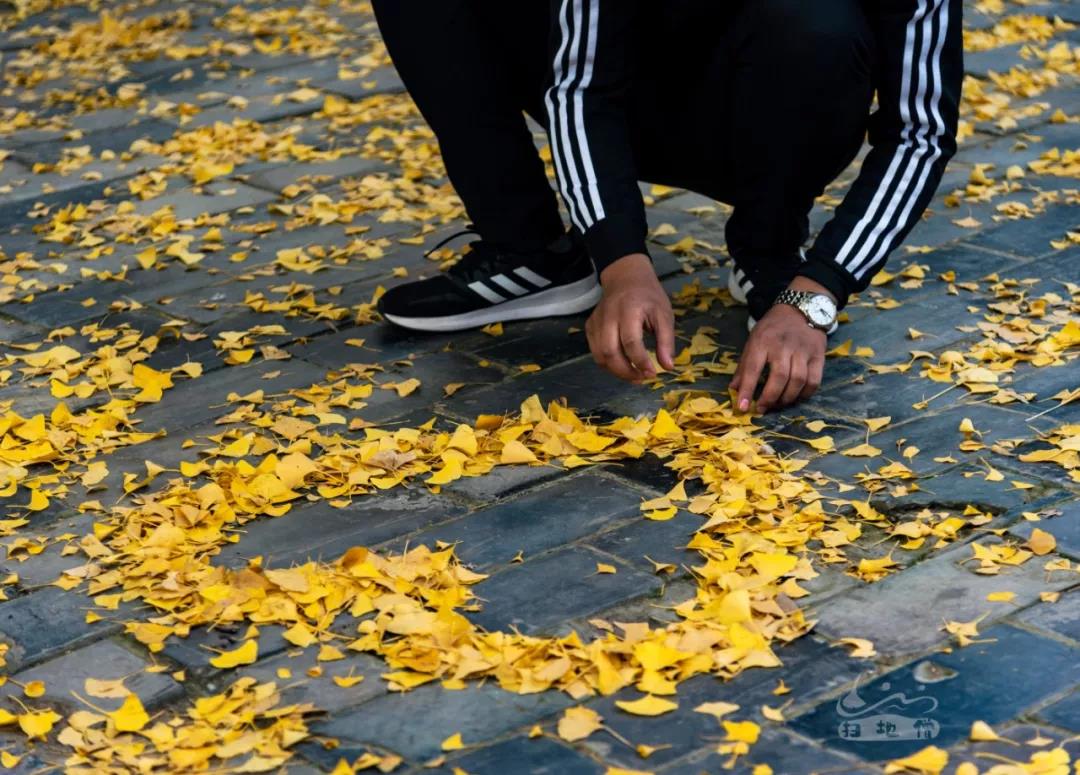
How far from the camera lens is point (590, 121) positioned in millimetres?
2760

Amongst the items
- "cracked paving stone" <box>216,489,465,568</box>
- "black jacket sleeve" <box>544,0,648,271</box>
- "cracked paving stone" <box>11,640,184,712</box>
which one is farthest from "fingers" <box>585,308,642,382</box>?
"cracked paving stone" <box>11,640,184,712</box>

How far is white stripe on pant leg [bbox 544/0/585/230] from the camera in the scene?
2752 millimetres

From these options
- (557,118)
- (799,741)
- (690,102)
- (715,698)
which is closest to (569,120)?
(557,118)

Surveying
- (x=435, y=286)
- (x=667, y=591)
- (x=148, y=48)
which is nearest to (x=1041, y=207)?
(x=435, y=286)

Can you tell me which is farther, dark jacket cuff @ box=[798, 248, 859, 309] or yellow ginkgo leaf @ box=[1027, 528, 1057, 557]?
dark jacket cuff @ box=[798, 248, 859, 309]

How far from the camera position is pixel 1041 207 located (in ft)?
12.8

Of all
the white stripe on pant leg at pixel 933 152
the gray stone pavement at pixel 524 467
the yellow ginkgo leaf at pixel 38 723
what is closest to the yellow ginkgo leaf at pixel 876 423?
the gray stone pavement at pixel 524 467

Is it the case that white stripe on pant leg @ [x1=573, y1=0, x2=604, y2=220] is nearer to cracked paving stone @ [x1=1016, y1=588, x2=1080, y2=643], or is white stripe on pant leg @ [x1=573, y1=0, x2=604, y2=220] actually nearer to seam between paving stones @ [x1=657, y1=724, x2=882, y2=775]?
cracked paving stone @ [x1=1016, y1=588, x2=1080, y2=643]

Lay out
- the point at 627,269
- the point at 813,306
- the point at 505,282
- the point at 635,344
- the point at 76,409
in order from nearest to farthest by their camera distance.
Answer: the point at 635,344
the point at 627,269
the point at 813,306
the point at 76,409
the point at 505,282

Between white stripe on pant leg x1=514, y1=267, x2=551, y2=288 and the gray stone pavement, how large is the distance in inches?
3.5

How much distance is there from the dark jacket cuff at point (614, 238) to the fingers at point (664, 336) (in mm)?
205

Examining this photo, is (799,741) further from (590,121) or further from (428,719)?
(590,121)

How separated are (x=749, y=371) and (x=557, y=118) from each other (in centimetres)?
54

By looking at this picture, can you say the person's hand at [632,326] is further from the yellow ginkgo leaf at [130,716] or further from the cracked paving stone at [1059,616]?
the yellow ginkgo leaf at [130,716]
